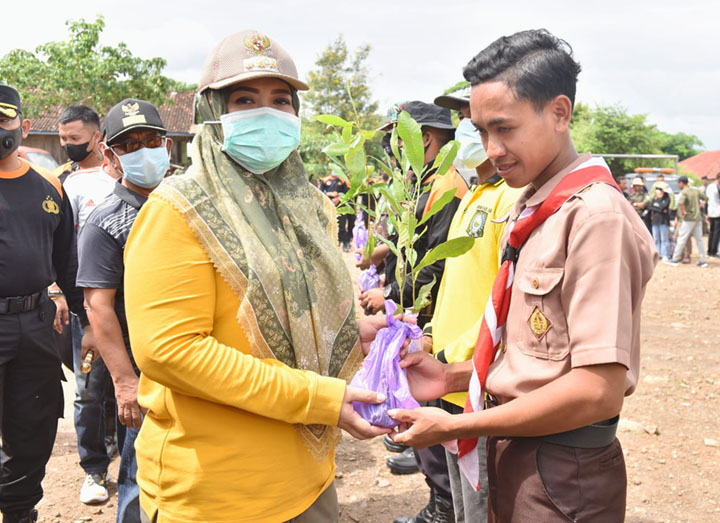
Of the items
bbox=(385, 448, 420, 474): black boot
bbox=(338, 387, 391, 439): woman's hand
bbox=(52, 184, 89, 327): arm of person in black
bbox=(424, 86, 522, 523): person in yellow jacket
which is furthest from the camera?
bbox=(385, 448, 420, 474): black boot

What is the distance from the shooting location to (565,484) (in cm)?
154

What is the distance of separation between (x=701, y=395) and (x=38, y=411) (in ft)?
18.1

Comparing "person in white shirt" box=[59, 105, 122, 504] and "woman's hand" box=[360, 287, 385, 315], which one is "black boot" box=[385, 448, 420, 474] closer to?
"woman's hand" box=[360, 287, 385, 315]

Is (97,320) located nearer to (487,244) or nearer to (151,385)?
(151,385)

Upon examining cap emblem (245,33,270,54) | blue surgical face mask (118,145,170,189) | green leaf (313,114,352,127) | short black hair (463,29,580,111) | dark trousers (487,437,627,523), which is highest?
cap emblem (245,33,270,54)

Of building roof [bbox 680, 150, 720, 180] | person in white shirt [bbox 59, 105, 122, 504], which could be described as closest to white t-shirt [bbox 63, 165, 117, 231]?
person in white shirt [bbox 59, 105, 122, 504]

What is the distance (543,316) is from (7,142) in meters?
2.86

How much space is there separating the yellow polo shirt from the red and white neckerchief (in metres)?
0.79

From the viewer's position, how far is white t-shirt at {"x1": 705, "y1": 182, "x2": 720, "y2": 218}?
14125mm

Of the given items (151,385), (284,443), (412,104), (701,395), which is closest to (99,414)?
(151,385)

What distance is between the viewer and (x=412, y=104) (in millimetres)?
4086

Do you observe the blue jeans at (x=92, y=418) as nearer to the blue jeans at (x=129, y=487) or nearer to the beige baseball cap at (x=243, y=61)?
the blue jeans at (x=129, y=487)

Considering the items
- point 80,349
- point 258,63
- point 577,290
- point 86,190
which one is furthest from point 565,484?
point 86,190

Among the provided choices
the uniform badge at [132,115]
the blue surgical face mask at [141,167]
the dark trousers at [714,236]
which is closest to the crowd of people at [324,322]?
the blue surgical face mask at [141,167]
